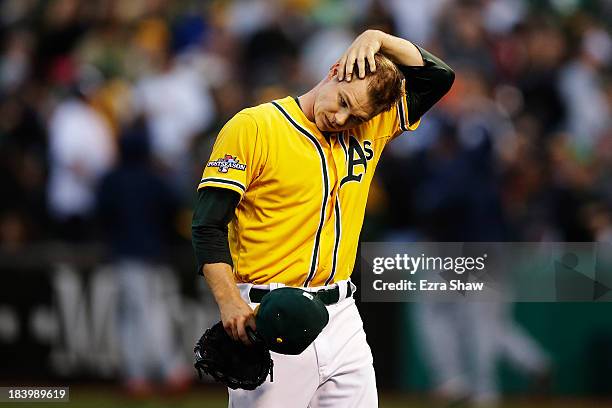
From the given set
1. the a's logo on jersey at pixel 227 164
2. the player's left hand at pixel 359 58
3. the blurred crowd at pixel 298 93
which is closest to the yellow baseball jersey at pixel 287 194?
the a's logo on jersey at pixel 227 164

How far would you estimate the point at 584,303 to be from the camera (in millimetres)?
10727

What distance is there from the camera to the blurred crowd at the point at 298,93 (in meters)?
11.2

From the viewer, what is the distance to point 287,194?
471cm

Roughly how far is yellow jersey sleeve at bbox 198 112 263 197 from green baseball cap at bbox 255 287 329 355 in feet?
1.57

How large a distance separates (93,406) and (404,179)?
12.7 feet

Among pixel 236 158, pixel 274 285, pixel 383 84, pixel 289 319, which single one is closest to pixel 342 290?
pixel 274 285

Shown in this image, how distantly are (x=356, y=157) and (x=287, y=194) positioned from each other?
A: 416mm

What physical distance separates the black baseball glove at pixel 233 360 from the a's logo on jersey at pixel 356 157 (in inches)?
32.7

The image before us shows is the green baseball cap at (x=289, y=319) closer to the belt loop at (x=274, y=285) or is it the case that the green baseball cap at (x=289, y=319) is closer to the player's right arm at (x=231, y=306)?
the player's right arm at (x=231, y=306)

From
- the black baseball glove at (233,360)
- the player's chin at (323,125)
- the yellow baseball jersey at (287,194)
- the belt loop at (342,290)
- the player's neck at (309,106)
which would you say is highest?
the player's neck at (309,106)

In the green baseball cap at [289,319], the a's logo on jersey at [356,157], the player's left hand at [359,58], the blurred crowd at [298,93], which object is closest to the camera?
the green baseball cap at [289,319]

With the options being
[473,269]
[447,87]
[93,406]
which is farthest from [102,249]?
[447,87]

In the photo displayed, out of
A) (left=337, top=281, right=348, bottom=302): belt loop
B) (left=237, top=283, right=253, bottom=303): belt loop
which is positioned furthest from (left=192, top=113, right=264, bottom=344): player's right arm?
(left=337, top=281, right=348, bottom=302): belt loop

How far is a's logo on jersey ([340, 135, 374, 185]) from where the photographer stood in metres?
4.89
